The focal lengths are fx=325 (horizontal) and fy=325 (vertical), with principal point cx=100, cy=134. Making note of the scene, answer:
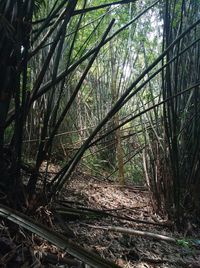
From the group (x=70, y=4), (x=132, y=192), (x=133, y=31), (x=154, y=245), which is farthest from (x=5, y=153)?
(x=133, y=31)

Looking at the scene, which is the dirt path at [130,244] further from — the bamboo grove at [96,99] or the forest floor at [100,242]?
the bamboo grove at [96,99]

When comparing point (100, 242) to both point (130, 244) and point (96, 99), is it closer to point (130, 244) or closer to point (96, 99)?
point (130, 244)

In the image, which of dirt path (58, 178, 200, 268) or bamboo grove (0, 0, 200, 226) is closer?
bamboo grove (0, 0, 200, 226)

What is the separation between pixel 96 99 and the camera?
3430mm

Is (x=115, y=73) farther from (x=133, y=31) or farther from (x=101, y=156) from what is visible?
(x=101, y=156)

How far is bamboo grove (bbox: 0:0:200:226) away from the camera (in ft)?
3.50

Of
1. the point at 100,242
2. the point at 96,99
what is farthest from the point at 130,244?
the point at 96,99

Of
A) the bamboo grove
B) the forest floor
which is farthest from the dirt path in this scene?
the bamboo grove

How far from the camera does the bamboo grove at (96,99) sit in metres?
1.07

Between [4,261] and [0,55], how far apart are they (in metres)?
0.66

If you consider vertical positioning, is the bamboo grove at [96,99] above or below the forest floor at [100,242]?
above

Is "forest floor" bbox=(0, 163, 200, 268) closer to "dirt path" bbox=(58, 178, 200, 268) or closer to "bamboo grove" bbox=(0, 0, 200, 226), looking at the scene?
"dirt path" bbox=(58, 178, 200, 268)

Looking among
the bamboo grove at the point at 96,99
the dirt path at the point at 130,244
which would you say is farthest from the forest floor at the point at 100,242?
the bamboo grove at the point at 96,99

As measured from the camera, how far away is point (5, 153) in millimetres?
1243
